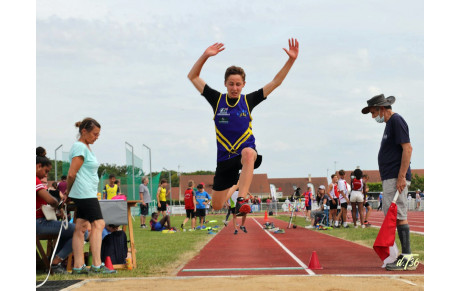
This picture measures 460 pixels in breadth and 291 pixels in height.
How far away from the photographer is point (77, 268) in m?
7.30

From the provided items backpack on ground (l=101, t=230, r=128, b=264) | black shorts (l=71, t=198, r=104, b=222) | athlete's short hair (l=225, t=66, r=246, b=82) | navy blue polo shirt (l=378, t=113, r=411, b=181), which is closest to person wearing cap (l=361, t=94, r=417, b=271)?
navy blue polo shirt (l=378, t=113, r=411, b=181)

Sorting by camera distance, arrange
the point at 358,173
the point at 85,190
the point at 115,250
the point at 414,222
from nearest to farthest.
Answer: the point at 85,190, the point at 115,250, the point at 358,173, the point at 414,222

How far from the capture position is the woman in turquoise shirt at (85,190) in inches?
279

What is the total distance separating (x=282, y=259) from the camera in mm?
9305

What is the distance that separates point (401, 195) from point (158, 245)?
5656 mm

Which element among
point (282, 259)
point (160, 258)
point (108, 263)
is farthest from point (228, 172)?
point (282, 259)

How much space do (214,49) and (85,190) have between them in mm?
2787

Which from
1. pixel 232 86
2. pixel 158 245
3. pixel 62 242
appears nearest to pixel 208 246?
pixel 158 245

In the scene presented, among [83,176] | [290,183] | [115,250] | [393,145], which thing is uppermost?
[393,145]

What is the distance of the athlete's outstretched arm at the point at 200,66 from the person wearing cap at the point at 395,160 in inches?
120

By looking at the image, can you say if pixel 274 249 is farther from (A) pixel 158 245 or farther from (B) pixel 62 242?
(B) pixel 62 242

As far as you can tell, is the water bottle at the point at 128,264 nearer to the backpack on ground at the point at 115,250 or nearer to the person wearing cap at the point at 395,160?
the backpack on ground at the point at 115,250

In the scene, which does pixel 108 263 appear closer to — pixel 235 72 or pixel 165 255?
pixel 165 255

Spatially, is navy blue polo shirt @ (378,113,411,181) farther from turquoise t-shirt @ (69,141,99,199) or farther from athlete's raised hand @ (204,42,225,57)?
turquoise t-shirt @ (69,141,99,199)
